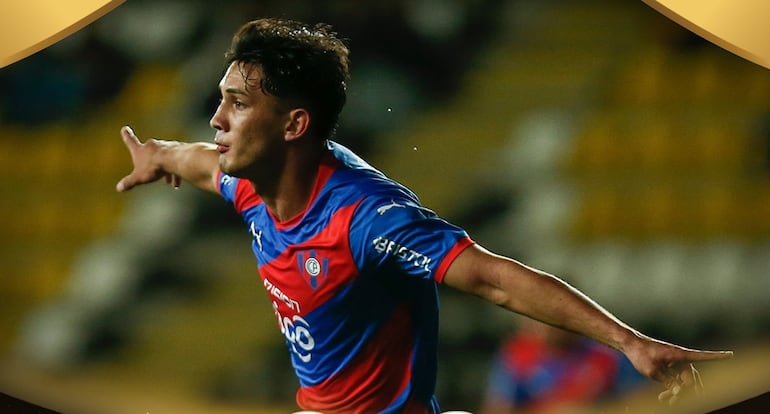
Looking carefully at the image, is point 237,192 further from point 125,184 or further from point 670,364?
point 670,364

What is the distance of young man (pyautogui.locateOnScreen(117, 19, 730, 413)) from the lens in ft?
6.70

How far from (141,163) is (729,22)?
1.45 metres

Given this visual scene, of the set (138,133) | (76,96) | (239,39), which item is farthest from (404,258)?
(76,96)

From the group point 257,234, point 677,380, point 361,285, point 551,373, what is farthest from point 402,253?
point 677,380

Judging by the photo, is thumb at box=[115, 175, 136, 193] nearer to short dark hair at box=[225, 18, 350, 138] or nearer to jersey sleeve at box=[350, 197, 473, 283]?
short dark hair at box=[225, 18, 350, 138]

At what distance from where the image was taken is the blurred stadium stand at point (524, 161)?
7.47 ft

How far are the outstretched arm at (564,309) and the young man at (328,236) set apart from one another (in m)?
0.04

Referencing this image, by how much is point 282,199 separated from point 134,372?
63 centimetres

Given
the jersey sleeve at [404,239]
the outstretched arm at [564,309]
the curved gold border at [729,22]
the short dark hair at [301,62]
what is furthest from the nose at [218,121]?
the curved gold border at [729,22]

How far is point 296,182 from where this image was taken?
2131mm

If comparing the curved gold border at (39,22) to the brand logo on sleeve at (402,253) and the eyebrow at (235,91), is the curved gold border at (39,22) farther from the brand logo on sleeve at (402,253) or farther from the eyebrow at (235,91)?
the brand logo on sleeve at (402,253)

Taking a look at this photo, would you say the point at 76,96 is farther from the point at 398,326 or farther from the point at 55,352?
the point at 398,326

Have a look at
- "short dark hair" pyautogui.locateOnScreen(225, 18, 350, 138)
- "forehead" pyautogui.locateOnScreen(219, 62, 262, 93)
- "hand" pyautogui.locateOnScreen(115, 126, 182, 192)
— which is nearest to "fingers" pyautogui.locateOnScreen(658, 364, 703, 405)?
"short dark hair" pyautogui.locateOnScreen(225, 18, 350, 138)

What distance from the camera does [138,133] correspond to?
2.38 meters
